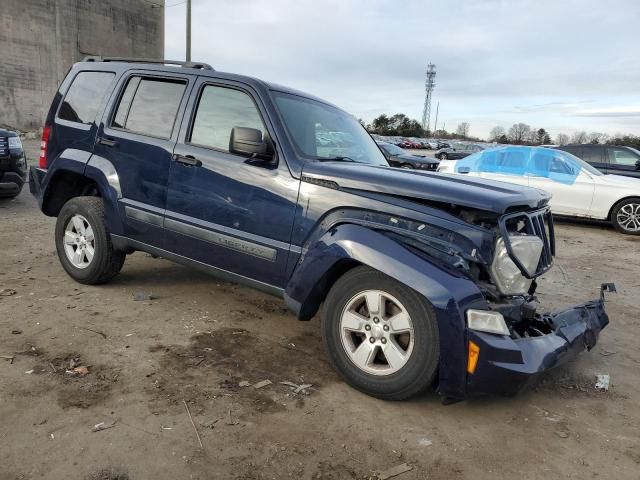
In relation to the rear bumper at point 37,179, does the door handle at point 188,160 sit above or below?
above

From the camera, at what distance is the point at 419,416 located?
121 inches

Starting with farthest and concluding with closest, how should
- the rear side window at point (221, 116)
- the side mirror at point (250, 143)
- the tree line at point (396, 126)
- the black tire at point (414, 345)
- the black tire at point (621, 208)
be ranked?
the tree line at point (396, 126) → the black tire at point (621, 208) → the rear side window at point (221, 116) → the side mirror at point (250, 143) → the black tire at point (414, 345)

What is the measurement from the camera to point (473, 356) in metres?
2.82

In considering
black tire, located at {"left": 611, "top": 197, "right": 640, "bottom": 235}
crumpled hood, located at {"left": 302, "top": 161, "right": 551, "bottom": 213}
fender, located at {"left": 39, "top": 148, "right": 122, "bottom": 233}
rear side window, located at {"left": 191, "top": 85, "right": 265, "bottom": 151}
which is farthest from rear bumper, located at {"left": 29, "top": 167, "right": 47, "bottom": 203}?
black tire, located at {"left": 611, "top": 197, "right": 640, "bottom": 235}

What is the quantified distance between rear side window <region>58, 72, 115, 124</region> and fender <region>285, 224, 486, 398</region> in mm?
2792

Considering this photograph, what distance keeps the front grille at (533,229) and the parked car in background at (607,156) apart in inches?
422

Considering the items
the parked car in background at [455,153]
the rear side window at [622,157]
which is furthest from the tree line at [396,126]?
the rear side window at [622,157]

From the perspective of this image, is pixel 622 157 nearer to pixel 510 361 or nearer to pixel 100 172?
pixel 510 361

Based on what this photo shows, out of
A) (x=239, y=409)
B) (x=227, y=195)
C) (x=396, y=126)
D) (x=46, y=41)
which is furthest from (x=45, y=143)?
(x=396, y=126)

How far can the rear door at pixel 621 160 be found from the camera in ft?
43.3

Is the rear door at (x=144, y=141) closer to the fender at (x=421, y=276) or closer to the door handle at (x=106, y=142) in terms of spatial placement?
the door handle at (x=106, y=142)

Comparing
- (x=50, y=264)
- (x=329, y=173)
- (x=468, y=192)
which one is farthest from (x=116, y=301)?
(x=468, y=192)

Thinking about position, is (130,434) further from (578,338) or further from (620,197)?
(620,197)

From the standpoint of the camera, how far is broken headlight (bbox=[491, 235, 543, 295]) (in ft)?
10.0
